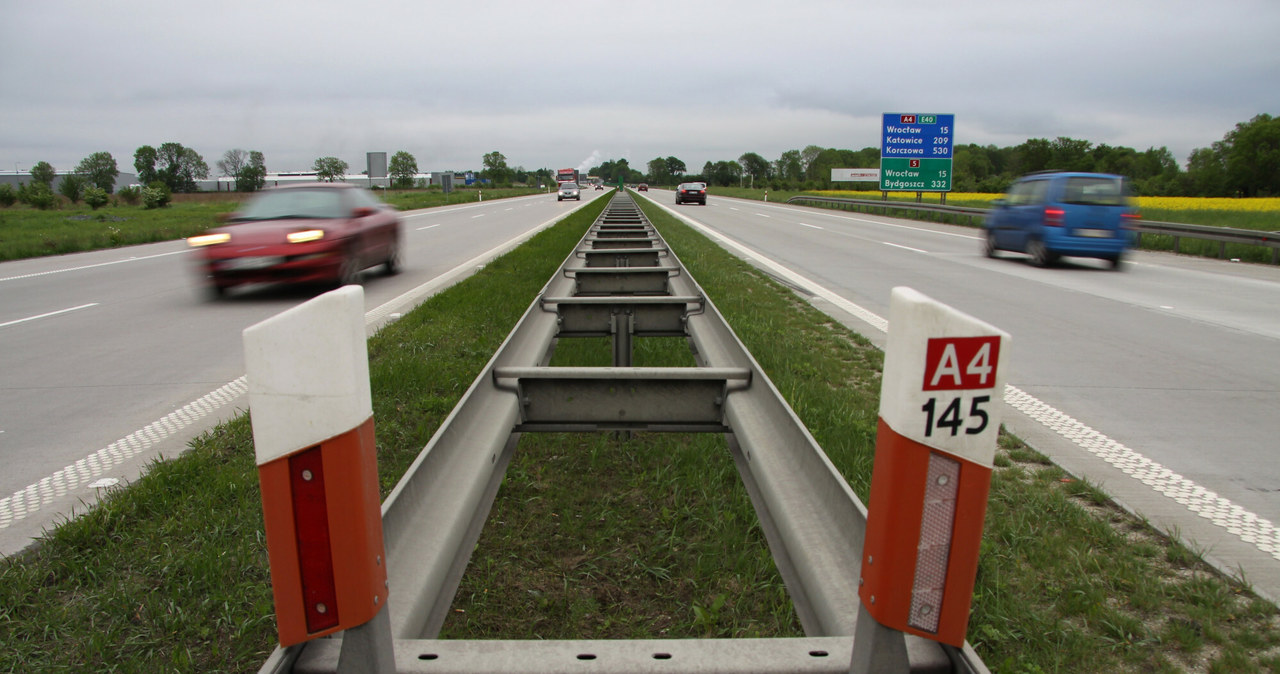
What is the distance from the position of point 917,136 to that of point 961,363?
38564mm

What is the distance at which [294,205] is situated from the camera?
36.2 feet

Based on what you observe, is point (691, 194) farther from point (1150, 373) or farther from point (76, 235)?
point (1150, 373)

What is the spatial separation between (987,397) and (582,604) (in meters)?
1.79

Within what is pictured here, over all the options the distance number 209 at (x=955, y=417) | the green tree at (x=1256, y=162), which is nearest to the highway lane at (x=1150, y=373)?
the distance number 209 at (x=955, y=417)

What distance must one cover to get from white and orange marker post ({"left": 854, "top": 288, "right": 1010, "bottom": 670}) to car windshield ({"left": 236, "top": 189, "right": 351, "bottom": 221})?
1049 centimetres

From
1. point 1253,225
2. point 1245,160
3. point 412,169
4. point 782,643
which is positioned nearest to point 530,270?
point 782,643

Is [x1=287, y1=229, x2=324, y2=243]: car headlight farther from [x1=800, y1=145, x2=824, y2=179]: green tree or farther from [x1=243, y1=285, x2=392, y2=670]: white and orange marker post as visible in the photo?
[x1=800, y1=145, x2=824, y2=179]: green tree

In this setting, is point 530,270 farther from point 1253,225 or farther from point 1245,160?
point 1245,160

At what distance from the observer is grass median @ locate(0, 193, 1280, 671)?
2564mm

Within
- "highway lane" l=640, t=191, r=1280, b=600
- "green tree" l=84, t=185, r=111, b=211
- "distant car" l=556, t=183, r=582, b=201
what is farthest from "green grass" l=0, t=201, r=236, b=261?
"distant car" l=556, t=183, r=582, b=201

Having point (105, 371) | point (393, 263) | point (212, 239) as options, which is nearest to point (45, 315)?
point (212, 239)

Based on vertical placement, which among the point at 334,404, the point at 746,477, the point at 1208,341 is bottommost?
the point at 1208,341

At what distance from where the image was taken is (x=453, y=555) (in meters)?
2.10

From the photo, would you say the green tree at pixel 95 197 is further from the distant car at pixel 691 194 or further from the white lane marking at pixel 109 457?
the white lane marking at pixel 109 457
